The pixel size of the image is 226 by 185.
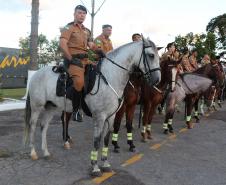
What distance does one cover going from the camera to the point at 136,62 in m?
6.53

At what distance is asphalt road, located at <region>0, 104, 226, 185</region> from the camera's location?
611cm

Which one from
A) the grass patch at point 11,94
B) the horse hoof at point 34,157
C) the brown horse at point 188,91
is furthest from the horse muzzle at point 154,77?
the grass patch at point 11,94

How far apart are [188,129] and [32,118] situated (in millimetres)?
5949

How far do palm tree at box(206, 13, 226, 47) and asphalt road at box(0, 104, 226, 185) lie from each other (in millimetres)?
58061

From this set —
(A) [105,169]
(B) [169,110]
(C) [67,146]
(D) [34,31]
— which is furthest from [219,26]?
(A) [105,169]

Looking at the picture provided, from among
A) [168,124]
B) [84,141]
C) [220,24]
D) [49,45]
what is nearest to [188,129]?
[168,124]

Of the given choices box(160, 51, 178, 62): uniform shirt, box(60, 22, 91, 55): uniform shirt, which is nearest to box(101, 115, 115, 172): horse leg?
box(60, 22, 91, 55): uniform shirt

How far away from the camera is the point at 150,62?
633 centimetres

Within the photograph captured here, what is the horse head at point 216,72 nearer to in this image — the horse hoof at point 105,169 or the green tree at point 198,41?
the horse hoof at point 105,169

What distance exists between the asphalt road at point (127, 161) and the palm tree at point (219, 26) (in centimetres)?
5806

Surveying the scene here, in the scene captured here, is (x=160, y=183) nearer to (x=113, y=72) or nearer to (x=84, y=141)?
(x=113, y=72)

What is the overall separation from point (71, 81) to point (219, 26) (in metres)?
65.1

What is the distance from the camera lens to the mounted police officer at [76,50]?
653 centimetres

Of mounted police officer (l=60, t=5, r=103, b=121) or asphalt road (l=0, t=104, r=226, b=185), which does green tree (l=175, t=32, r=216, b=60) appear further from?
mounted police officer (l=60, t=5, r=103, b=121)
